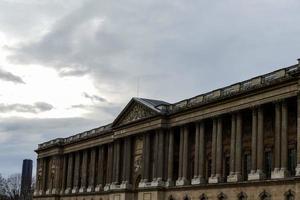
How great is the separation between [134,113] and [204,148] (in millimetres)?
17544

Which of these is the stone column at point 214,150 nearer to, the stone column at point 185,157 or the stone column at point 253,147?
the stone column at point 185,157

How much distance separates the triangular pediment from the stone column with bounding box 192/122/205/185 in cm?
878

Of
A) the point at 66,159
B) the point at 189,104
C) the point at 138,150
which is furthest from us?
the point at 66,159

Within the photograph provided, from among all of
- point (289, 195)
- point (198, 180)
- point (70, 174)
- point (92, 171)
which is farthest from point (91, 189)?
point (289, 195)

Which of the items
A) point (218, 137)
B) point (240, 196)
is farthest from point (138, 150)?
point (240, 196)

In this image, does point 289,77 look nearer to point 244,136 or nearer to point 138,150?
point 244,136

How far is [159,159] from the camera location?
269 ft

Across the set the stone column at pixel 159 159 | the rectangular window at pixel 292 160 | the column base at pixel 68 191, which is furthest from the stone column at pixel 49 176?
the rectangular window at pixel 292 160

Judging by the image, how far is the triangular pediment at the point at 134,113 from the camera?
8509 centimetres

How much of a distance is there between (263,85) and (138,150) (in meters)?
29.6

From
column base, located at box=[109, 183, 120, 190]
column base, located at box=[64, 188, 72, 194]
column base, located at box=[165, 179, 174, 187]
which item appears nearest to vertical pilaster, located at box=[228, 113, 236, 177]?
column base, located at box=[165, 179, 174, 187]

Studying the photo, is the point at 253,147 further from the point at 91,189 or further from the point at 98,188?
the point at 91,189

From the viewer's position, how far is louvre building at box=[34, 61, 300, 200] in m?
60.9

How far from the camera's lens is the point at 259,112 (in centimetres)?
6481
